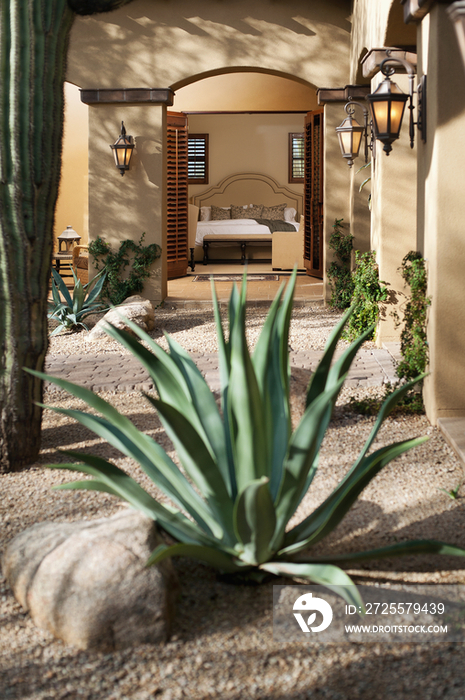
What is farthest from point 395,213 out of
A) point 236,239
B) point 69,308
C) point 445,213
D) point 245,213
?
point 245,213

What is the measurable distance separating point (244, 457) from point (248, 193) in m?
14.8

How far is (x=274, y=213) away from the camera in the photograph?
15.5 meters

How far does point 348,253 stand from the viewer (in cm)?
838

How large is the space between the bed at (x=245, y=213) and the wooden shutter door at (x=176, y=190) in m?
2.54

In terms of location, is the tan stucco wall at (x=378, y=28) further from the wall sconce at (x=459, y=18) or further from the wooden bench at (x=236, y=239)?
the wooden bench at (x=236, y=239)

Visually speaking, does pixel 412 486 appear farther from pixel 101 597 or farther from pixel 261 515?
pixel 101 597

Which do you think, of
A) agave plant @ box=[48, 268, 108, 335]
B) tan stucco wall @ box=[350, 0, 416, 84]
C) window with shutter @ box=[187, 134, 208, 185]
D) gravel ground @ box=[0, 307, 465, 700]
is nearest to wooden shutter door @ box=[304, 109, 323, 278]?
tan stucco wall @ box=[350, 0, 416, 84]

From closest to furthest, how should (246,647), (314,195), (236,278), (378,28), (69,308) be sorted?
1. (246,647)
2. (378,28)
3. (69,308)
4. (314,195)
5. (236,278)

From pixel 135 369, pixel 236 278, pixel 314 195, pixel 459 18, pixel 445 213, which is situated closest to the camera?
pixel 459 18

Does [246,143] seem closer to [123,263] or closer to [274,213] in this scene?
[274,213]

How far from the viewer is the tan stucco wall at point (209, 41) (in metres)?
8.16

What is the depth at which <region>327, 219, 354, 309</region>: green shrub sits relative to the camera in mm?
8344

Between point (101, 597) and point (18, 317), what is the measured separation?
Answer: 1657 millimetres

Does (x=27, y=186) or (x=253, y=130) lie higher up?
(x=253, y=130)
